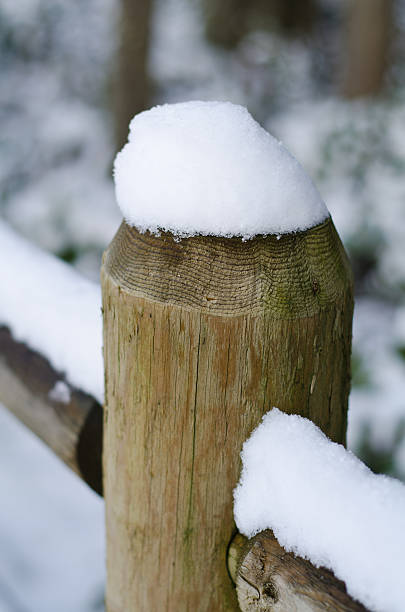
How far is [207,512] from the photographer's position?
3.10 feet

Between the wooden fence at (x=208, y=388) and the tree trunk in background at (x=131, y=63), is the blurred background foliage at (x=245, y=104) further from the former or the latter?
the wooden fence at (x=208, y=388)

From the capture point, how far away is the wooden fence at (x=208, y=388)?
83 cm

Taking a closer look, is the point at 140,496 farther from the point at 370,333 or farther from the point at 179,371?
the point at 370,333

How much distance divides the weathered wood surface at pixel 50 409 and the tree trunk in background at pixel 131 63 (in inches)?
178

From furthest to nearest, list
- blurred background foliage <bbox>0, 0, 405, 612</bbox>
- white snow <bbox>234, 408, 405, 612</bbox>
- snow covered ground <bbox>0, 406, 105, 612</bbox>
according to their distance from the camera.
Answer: blurred background foliage <bbox>0, 0, 405, 612</bbox> < snow covered ground <bbox>0, 406, 105, 612</bbox> < white snow <bbox>234, 408, 405, 612</bbox>

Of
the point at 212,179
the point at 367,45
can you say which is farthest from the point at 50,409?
the point at 367,45

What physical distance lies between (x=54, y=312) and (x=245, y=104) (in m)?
6.34

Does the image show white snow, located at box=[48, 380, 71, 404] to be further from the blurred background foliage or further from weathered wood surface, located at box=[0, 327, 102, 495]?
the blurred background foliage

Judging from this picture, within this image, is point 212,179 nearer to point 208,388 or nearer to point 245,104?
point 208,388

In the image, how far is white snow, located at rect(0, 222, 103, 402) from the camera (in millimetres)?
1326

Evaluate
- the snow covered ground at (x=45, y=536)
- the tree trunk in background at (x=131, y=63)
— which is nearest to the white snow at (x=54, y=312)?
the snow covered ground at (x=45, y=536)

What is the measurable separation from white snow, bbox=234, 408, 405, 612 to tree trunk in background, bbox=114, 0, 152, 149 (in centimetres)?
520

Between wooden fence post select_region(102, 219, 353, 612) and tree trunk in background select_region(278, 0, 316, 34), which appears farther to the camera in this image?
tree trunk in background select_region(278, 0, 316, 34)

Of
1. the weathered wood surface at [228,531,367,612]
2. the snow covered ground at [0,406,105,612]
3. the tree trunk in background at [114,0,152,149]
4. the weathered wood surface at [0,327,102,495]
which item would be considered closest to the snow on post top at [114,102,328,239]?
the weathered wood surface at [228,531,367,612]
